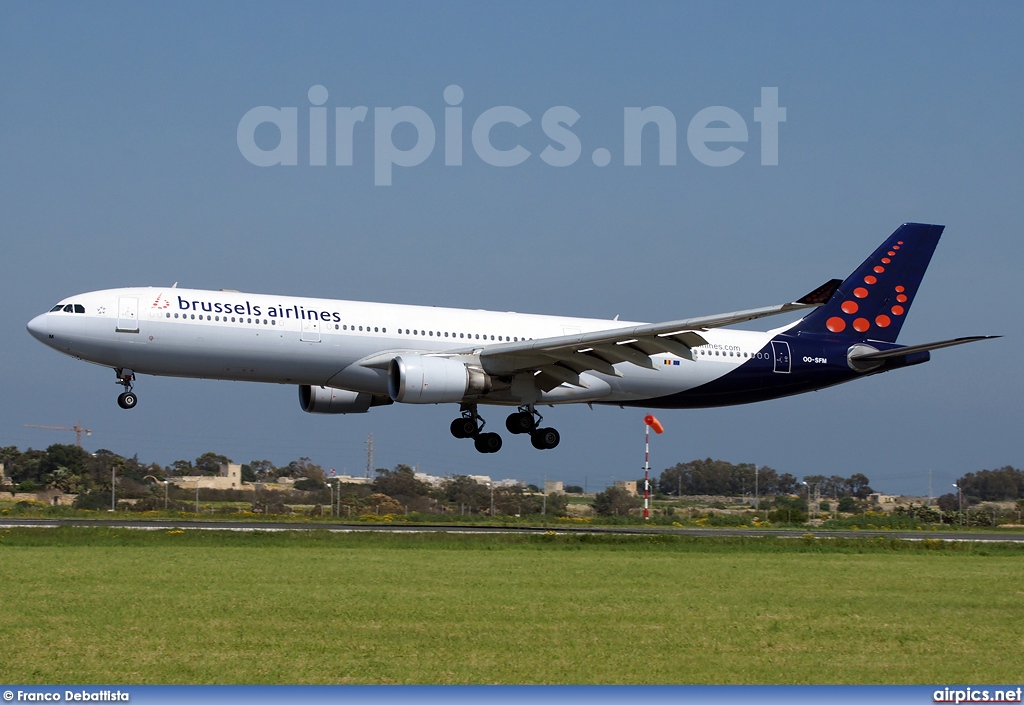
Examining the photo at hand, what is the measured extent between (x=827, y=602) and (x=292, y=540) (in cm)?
1438

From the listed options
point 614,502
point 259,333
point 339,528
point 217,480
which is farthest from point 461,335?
point 217,480

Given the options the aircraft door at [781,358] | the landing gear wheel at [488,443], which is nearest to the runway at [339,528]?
the landing gear wheel at [488,443]

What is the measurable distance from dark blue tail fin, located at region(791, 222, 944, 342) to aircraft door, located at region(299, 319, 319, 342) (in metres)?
17.5

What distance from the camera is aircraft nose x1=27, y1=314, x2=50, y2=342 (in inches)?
1332

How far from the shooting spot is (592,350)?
37188mm

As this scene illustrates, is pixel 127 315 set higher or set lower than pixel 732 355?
higher

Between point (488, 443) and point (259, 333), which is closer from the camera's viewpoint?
point (259, 333)

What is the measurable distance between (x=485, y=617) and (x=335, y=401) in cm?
2523

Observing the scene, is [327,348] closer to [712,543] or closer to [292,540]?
[292,540]

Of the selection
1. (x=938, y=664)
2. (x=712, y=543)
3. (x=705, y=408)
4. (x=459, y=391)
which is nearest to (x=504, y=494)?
(x=705, y=408)

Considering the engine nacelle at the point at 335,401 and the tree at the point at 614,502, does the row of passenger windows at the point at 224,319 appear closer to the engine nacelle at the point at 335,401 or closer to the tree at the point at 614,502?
the engine nacelle at the point at 335,401

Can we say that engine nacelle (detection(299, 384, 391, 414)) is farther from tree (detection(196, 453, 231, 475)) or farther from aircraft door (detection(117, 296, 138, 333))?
tree (detection(196, 453, 231, 475))

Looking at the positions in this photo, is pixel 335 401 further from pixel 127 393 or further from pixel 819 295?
pixel 819 295

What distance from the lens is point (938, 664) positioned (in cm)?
1350
